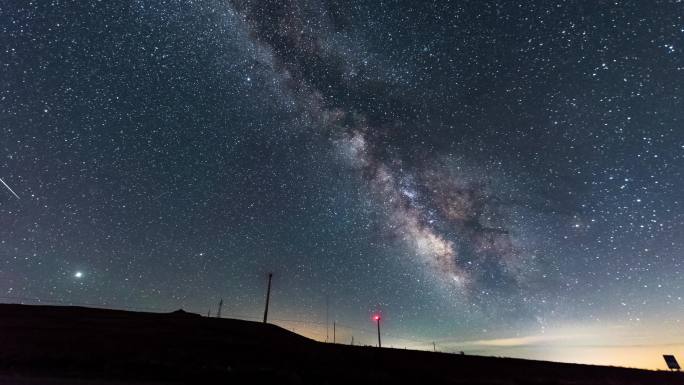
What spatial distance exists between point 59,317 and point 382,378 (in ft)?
78.1

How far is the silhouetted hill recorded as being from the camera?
46.2 ft

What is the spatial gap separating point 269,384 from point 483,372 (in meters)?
15.5

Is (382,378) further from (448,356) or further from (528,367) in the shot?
(528,367)

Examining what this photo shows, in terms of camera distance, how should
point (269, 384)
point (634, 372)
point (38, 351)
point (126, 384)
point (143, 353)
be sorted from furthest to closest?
1. point (634, 372)
2. point (143, 353)
3. point (38, 351)
4. point (269, 384)
5. point (126, 384)

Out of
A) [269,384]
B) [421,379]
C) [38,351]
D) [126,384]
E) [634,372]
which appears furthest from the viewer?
[634,372]

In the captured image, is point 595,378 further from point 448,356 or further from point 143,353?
point 143,353

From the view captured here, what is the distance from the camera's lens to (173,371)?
14.5 meters

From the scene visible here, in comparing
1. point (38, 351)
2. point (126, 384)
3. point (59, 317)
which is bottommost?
point (126, 384)

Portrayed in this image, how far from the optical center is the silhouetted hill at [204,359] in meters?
14.1

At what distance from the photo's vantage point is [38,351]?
15.9 metres

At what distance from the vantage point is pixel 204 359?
58.9 feet

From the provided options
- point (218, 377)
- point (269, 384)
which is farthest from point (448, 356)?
point (218, 377)

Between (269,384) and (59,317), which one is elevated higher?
(59,317)

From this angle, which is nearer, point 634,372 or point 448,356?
point 448,356
